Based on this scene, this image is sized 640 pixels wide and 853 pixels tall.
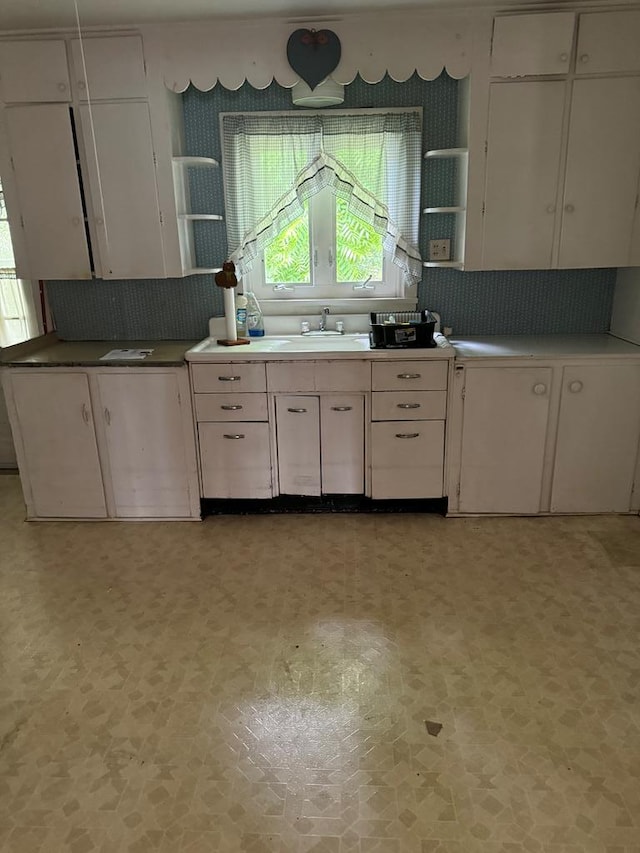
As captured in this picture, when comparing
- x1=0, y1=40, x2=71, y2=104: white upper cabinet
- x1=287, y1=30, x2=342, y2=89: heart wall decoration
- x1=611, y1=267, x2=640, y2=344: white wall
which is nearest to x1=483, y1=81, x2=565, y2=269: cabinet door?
x1=611, y1=267, x2=640, y2=344: white wall

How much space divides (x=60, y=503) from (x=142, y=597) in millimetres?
967

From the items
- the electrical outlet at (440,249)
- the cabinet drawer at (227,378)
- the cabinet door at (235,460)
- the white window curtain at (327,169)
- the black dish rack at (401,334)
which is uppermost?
the white window curtain at (327,169)

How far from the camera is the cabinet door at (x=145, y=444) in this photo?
3062 mm

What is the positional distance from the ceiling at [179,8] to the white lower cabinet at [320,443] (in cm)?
174

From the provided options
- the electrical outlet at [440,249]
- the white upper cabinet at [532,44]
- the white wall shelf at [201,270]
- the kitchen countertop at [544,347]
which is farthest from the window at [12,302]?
the white upper cabinet at [532,44]

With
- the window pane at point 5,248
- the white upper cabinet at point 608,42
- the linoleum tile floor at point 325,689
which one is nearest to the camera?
the linoleum tile floor at point 325,689


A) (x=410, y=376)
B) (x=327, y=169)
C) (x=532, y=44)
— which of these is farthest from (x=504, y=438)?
(x=532, y=44)

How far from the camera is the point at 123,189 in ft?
9.91

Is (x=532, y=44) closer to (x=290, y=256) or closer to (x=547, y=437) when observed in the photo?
(x=290, y=256)

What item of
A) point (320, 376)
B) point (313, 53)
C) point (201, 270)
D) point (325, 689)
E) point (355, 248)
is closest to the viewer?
point (325, 689)

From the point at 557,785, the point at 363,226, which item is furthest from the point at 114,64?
the point at 557,785

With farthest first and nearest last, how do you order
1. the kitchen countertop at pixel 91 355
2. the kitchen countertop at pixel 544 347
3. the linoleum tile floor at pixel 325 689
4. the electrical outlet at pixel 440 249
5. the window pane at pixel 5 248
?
the window pane at pixel 5 248 < the electrical outlet at pixel 440 249 < the kitchen countertop at pixel 91 355 < the kitchen countertop at pixel 544 347 < the linoleum tile floor at pixel 325 689

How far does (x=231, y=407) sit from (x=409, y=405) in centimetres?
89

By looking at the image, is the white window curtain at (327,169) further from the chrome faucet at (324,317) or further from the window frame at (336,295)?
the chrome faucet at (324,317)
